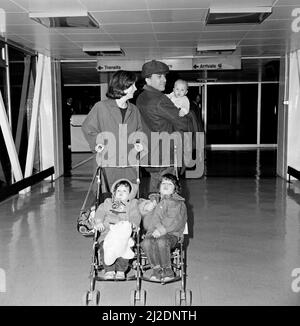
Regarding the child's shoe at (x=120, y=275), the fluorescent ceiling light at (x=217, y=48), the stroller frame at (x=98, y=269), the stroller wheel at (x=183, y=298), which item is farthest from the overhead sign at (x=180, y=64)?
the stroller wheel at (x=183, y=298)

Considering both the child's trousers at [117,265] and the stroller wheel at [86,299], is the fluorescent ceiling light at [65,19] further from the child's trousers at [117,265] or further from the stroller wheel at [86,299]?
the stroller wheel at [86,299]

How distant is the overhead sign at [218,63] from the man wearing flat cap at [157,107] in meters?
5.44

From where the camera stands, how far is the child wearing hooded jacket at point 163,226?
3535 millimetres

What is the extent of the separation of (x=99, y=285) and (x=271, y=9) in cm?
381

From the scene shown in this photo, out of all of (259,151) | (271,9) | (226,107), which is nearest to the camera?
(271,9)

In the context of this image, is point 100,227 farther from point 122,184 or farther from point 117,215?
point 122,184

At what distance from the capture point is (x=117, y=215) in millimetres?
3574

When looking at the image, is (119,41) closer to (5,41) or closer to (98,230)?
(5,41)

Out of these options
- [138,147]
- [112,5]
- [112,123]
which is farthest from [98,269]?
[112,5]

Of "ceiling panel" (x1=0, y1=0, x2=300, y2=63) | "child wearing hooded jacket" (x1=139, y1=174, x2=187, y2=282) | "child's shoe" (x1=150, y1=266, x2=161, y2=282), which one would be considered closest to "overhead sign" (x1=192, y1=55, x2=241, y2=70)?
"ceiling panel" (x1=0, y1=0, x2=300, y2=63)

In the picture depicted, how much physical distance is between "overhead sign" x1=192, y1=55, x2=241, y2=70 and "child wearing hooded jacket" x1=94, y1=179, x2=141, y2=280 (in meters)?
6.12

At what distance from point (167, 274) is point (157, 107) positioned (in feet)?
4.75

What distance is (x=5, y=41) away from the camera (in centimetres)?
746

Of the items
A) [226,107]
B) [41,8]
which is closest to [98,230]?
[41,8]
